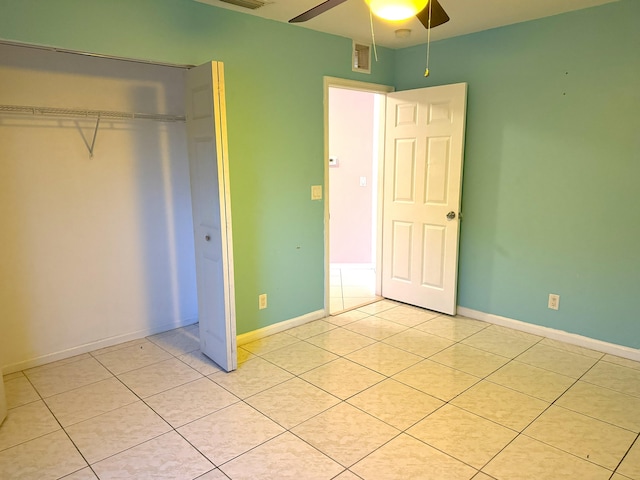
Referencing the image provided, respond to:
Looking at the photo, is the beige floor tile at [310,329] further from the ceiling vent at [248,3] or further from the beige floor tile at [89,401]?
the ceiling vent at [248,3]

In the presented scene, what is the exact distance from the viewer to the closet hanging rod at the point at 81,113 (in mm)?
2805

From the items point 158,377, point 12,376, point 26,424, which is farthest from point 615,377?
point 12,376

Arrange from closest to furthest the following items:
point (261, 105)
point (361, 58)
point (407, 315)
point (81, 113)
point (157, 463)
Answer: point (157, 463)
point (81, 113)
point (261, 105)
point (361, 58)
point (407, 315)

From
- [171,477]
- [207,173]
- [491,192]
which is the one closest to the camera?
[171,477]

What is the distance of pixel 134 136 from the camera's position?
335cm

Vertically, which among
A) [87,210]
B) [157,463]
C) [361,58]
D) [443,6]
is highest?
[443,6]

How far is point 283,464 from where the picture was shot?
2055 millimetres

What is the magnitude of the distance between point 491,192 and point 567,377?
5.16ft

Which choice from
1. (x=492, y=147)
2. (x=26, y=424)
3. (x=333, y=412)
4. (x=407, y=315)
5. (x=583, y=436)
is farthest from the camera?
(x=407, y=315)

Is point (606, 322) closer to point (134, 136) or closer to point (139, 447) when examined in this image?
point (139, 447)

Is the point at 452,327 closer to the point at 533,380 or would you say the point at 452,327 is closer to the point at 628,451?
the point at 533,380

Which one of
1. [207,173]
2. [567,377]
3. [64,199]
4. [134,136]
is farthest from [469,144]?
[64,199]

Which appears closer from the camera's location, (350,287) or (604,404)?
(604,404)

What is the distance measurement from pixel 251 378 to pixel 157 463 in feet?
2.90
